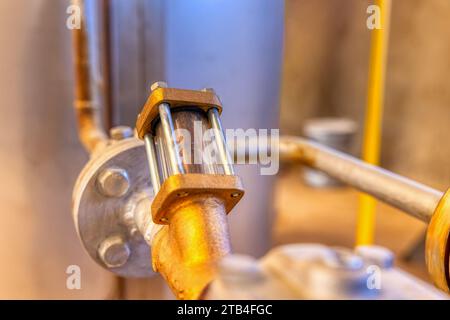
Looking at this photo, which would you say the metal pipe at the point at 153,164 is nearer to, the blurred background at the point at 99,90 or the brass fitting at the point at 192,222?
the brass fitting at the point at 192,222

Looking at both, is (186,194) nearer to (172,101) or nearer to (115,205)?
(172,101)

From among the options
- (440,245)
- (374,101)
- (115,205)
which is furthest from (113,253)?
(374,101)

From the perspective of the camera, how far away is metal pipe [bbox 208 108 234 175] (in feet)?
1.20

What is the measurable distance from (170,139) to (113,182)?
150 millimetres

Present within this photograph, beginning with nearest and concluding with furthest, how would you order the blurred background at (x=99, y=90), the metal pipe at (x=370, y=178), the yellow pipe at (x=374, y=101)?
the metal pipe at (x=370, y=178) < the blurred background at (x=99, y=90) < the yellow pipe at (x=374, y=101)

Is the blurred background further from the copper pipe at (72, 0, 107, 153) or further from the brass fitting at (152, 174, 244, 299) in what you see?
the brass fitting at (152, 174, 244, 299)

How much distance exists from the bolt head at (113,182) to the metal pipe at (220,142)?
0.14 meters

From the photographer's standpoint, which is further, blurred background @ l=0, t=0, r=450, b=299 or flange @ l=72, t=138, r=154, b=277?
blurred background @ l=0, t=0, r=450, b=299

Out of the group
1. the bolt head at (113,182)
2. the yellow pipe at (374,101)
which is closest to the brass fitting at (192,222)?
the bolt head at (113,182)

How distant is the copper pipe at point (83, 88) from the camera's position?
636 mm

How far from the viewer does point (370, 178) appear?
51 cm

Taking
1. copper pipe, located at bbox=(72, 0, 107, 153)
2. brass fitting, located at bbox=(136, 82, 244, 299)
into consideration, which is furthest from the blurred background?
brass fitting, located at bbox=(136, 82, 244, 299)

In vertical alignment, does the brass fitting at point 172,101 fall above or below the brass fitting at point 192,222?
above

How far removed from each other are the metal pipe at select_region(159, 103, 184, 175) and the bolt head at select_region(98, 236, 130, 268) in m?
0.16
